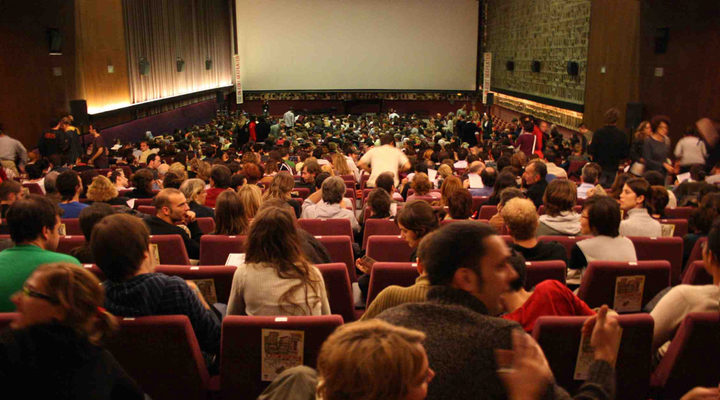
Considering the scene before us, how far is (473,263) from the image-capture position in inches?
70.7

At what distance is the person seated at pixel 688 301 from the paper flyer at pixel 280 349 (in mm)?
1613

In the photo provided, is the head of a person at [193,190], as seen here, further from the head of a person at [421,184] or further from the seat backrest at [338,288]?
the seat backrest at [338,288]

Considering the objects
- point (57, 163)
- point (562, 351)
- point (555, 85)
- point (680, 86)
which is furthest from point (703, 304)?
point (555, 85)

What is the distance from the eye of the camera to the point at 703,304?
2699mm

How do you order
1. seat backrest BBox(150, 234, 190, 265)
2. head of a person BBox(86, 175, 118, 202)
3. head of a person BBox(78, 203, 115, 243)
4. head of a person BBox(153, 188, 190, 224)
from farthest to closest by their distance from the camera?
head of a person BBox(86, 175, 118, 202) → head of a person BBox(153, 188, 190, 224) → seat backrest BBox(150, 234, 190, 265) → head of a person BBox(78, 203, 115, 243)

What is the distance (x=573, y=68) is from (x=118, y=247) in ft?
47.3

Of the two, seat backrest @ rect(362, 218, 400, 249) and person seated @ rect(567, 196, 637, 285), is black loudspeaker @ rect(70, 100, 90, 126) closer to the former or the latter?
seat backrest @ rect(362, 218, 400, 249)

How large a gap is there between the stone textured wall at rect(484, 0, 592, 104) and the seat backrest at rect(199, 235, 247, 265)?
12432 mm

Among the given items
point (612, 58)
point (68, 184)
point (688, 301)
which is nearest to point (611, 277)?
point (688, 301)

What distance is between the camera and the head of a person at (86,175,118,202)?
564cm

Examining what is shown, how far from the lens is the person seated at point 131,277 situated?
2.58 metres

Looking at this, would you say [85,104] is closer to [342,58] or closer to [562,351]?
[562,351]

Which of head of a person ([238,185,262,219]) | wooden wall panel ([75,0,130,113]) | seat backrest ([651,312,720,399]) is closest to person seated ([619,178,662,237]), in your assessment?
seat backrest ([651,312,720,399])

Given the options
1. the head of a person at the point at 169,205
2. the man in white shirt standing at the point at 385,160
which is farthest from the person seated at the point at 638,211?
the man in white shirt standing at the point at 385,160
